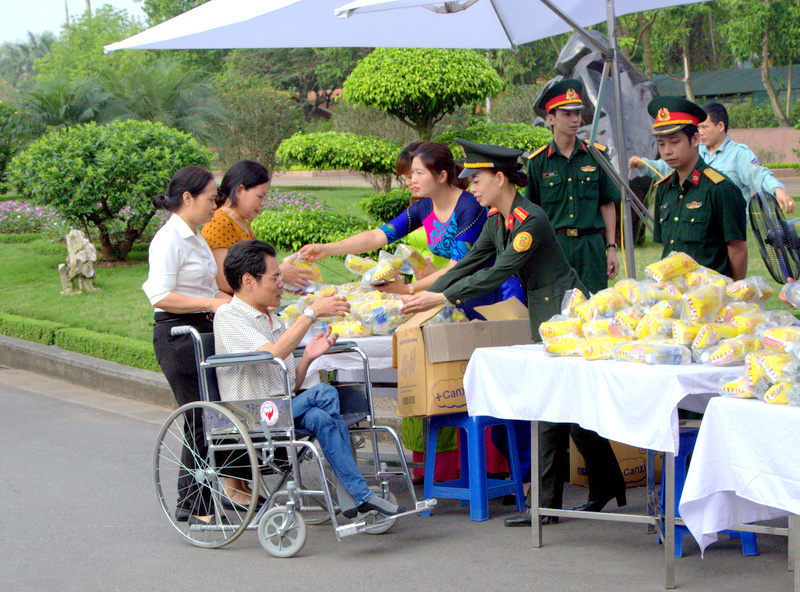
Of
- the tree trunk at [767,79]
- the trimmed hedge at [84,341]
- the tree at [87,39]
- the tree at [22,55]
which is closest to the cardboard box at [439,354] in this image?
the trimmed hedge at [84,341]

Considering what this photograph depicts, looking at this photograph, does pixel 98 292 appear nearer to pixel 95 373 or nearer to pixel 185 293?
pixel 95 373

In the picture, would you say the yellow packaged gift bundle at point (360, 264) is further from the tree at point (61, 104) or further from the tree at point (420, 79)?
the tree at point (61, 104)

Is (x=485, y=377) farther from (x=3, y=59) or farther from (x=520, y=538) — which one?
(x=3, y=59)

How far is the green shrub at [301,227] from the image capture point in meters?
8.14

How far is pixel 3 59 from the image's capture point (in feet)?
353

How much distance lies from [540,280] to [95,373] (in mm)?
5531

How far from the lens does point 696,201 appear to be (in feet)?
15.4

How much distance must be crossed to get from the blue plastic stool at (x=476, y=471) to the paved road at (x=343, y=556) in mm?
122

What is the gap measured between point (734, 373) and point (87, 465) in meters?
4.28

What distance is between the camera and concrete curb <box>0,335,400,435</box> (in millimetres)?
→ 7816

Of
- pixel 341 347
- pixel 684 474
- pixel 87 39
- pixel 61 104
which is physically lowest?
pixel 684 474

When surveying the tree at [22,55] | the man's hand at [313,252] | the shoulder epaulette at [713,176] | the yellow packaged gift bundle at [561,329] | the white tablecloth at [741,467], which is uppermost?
the tree at [22,55]

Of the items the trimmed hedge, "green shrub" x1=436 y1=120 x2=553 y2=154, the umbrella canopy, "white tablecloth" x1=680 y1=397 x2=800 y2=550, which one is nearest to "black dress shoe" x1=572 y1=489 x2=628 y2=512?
"white tablecloth" x1=680 y1=397 x2=800 y2=550

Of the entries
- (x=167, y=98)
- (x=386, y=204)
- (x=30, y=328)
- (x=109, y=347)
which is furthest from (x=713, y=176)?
(x=167, y=98)
